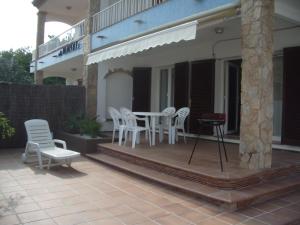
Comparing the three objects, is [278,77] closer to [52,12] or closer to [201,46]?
[201,46]

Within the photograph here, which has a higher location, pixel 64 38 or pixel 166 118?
pixel 64 38

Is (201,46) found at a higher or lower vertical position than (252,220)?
higher

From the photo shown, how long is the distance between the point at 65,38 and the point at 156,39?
1214cm

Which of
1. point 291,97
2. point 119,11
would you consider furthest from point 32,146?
point 291,97

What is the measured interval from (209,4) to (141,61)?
22.9ft

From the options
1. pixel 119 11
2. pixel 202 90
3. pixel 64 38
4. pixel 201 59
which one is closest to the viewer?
pixel 202 90

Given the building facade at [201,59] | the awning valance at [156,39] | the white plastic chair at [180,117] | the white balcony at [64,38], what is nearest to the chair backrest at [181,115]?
the white plastic chair at [180,117]

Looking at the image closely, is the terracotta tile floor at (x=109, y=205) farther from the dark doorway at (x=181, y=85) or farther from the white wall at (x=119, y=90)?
the white wall at (x=119, y=90)

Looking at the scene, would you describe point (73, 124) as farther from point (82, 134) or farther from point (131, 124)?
point (131, 124)

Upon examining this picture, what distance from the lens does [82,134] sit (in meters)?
12.4

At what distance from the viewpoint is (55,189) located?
6914 mm

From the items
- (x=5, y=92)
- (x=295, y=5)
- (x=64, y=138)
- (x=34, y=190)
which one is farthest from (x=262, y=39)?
(x=5, y=92)

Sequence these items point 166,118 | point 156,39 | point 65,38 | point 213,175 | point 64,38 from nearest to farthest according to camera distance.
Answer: point 213,175
point 156,39
point 166,118
point 65,38
point 64,38

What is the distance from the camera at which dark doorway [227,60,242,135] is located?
12.2 meters
